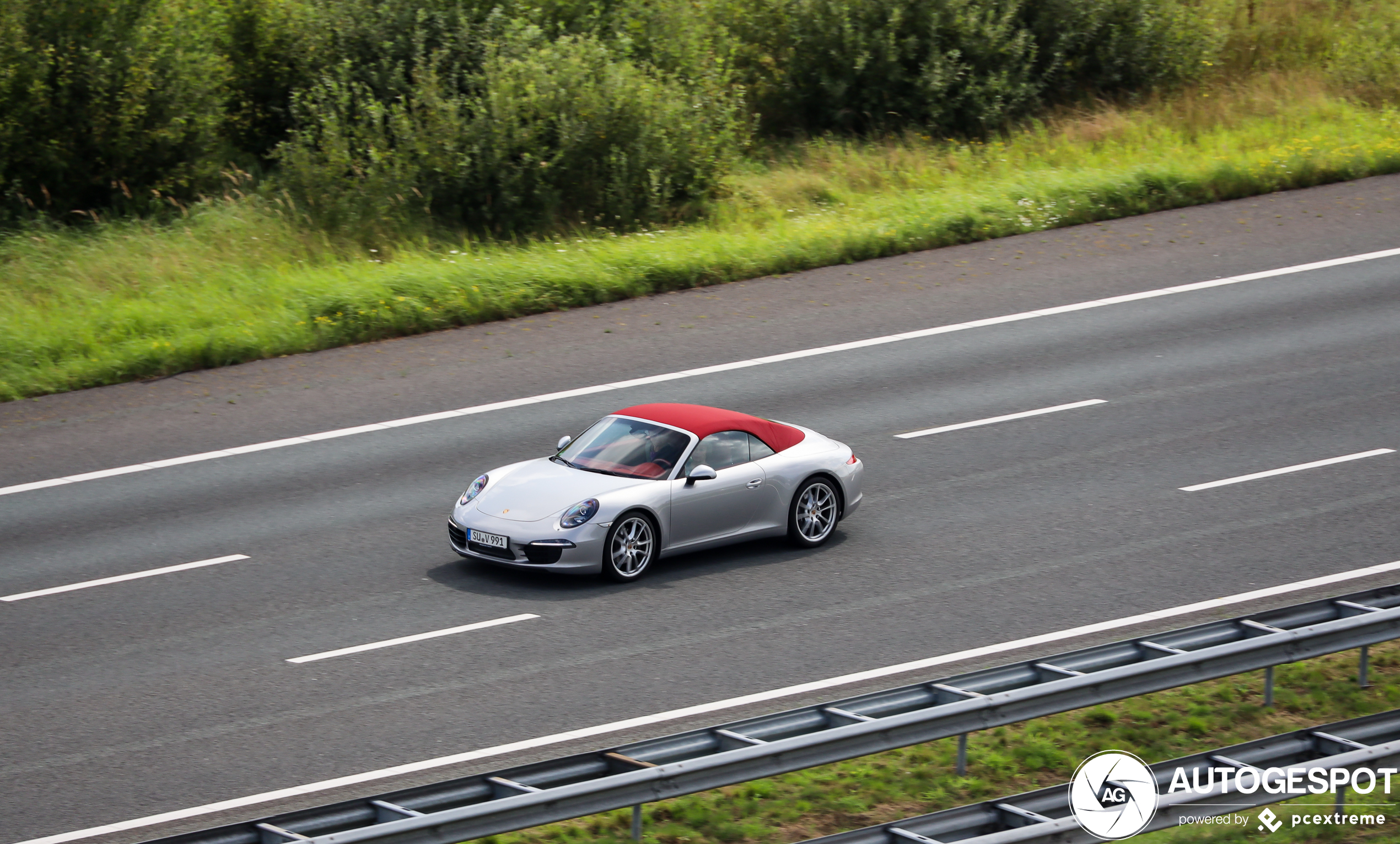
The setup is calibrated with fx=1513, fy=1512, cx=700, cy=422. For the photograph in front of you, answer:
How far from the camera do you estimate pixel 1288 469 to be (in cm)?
1358

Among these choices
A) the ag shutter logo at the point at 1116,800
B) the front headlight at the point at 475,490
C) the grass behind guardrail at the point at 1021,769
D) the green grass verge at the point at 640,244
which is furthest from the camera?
the green grass verge at the point at 640,244

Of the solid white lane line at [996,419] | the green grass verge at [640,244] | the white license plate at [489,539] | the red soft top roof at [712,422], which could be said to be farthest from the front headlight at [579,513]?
the green grass verge at [640,244]

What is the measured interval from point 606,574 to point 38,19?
52.4ft

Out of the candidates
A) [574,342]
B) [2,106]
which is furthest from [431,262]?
[2,106]

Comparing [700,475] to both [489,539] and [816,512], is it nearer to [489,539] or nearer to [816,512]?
[816,512]

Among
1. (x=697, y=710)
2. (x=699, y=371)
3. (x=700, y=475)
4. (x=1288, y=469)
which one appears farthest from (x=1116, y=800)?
(x=699, y=371)

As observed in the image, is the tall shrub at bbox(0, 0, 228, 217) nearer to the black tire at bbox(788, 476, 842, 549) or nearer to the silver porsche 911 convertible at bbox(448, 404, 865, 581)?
the silver porsche 911 convertible at bbox(448, 404, 865, 581)

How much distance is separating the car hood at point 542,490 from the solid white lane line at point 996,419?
157 inches

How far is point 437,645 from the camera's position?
33.6 feet

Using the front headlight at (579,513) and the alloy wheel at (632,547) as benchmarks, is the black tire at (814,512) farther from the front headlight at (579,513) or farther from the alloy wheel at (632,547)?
the front headlight at (579,513)

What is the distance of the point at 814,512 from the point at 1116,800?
5.70 meters

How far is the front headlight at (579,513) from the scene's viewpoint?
36.7 ft

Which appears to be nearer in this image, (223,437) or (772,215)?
(223,437)

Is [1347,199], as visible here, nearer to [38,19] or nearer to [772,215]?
[772,215]
